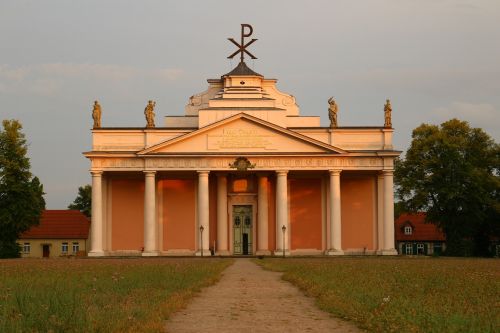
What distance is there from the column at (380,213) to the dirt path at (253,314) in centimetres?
4141

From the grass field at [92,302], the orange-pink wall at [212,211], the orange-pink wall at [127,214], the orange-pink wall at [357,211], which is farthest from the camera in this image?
the orange-pink wall at [212,211]

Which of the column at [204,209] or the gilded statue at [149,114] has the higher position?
the gilded statue at [149,114]

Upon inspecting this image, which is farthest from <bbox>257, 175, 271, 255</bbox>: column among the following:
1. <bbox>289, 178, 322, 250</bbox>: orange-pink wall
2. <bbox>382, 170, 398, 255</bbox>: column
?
<bbox>382, 170, 398, 255</bbox>: column

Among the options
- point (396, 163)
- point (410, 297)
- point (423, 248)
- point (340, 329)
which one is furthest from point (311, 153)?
point (340, 329)

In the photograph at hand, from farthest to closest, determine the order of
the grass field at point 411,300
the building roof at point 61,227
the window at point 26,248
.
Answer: the building roof at point 61,227 → the window at point 26,248 → the grass field at point 411,300

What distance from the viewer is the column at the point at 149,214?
64.5 metres

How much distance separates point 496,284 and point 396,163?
166 ft

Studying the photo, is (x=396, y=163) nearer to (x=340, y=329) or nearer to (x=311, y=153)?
(x=311, y=153)

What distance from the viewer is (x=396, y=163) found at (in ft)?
245

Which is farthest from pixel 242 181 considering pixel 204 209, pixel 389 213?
pixel 389 213

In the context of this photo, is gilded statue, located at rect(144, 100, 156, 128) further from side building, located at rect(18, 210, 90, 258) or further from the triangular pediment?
side building, located at rect(18, 210, 90, 258)

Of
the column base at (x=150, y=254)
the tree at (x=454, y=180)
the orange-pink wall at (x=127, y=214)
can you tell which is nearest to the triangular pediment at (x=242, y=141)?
the orange-pink wall at (x=127, y=214)

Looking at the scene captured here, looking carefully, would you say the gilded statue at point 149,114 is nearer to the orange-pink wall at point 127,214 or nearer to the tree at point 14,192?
the orange-pink wall at point 127,214

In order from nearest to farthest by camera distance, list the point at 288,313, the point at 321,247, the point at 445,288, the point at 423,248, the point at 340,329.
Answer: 1. the point at 340,329
2. the point at 288,313
3. the point at 445,288
4. the point at 321,247
5. the point at 423,248
